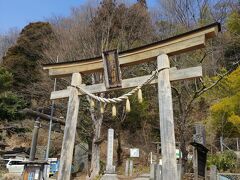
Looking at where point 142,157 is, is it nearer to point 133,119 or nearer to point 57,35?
point 133,119

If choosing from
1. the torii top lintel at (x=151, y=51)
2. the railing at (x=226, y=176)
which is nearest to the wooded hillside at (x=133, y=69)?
the railing at (x=226, y=176)

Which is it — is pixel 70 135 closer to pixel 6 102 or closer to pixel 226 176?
pixel 226 176

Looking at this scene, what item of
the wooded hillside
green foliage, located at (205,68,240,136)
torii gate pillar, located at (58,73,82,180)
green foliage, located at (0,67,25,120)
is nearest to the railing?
the wooded hillside

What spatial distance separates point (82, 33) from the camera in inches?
658

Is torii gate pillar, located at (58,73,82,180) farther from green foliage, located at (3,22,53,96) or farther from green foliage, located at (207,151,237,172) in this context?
green foliage, located at (3,22,53,96)

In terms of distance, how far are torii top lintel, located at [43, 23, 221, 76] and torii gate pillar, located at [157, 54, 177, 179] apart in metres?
0.21

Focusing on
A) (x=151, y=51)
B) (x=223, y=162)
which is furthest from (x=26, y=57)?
(x=151, y=51)

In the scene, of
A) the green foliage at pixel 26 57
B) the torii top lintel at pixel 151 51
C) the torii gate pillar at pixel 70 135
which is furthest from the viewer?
the green foliage at pixel 26 57

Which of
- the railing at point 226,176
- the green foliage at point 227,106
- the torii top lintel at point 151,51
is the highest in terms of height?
the green foliage at point 227,106

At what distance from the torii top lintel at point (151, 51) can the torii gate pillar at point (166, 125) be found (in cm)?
21

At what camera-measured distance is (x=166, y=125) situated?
5.08 meters

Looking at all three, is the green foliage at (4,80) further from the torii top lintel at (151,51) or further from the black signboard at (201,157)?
the black signboard at (201,157)

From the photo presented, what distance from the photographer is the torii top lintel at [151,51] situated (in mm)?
5234

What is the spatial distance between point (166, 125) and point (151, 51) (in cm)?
154
